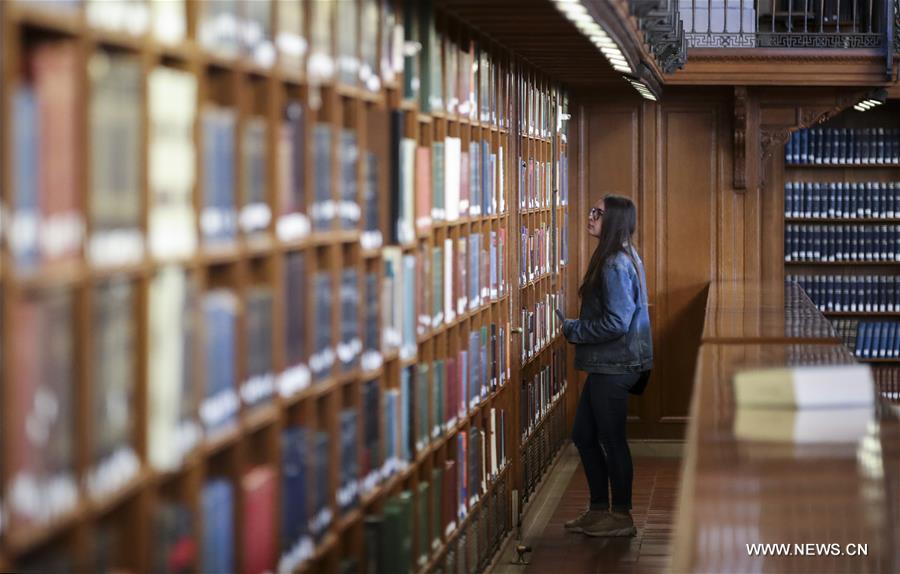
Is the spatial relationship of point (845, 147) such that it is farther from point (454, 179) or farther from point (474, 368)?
point (454, 179)

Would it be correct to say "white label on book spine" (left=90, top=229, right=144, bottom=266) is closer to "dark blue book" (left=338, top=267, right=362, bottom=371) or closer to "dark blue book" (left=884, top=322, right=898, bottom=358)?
"dark blue book" (left=338, top=267, right=362, bottom=371)

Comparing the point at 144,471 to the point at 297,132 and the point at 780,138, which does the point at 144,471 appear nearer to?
the point at 297,132

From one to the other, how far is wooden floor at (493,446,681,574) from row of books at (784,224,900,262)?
6.81 feet

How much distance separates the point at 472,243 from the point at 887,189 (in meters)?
5.53

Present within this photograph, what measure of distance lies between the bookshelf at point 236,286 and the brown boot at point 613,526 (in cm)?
153

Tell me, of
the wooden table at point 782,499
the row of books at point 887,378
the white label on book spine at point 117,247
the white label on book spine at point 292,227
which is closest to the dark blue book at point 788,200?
the row of books at point 887,378

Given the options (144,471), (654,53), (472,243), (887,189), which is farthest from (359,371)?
(887,189)

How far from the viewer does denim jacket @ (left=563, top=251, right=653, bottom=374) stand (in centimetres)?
643

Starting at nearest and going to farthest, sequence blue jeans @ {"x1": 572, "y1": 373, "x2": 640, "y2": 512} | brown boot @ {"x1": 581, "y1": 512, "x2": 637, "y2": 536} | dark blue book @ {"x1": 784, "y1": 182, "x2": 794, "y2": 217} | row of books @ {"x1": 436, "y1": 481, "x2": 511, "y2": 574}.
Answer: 1. row of books @ {"x1": 436, "y1": 481, "x2": 511, "y2": 574}
2. blue jeans @ {"x1": 572, "y1": 373, "x2": 640, "y2": 512}
3. brown boot @ {"x1": 581, "y1": 512, "x2": 637, "y2": 536}
4. dark blue book @ {"x1": 784, "y1": 182, "x2": 794, "y2": 217}

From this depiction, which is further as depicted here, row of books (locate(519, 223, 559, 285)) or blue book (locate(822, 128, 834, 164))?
blue book (locate(822, 128, 834, 164))

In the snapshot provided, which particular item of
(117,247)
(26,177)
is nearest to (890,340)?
(117,247)

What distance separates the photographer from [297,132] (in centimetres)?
321

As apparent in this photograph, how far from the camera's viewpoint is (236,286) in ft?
9.34

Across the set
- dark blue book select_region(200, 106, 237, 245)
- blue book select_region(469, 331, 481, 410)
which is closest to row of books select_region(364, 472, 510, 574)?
blue book select_region(469, 331, 481, 410)
